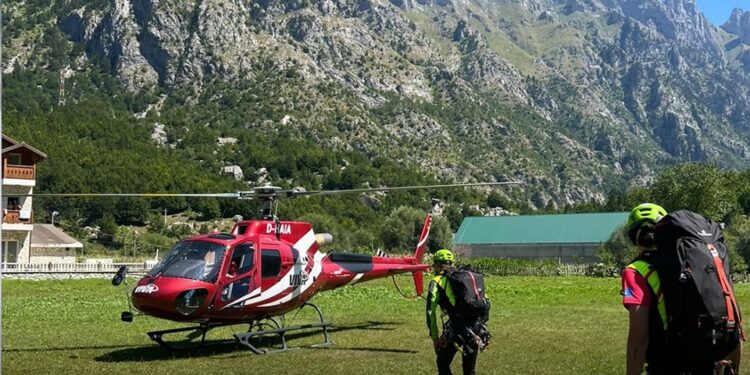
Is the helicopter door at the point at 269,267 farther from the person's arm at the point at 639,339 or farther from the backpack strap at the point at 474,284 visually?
the person's arm at the point at 639,339

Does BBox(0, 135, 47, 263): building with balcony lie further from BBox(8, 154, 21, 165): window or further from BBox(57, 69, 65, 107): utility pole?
BBox(57, 69, 65, 107): utility pole

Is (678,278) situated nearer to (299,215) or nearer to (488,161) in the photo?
(299,215)

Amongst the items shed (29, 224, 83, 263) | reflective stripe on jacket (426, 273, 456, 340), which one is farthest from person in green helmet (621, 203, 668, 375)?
shed (29, 224, 83, 263)

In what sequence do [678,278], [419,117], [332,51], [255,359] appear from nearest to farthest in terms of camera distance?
[678,278] < [255,359] < [419,117] < [332,51]

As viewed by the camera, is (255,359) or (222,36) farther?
(222,36)

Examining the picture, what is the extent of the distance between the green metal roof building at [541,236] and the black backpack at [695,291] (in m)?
71.6

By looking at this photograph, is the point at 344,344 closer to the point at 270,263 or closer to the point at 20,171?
the point at 270,263

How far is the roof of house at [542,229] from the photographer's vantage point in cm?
7500

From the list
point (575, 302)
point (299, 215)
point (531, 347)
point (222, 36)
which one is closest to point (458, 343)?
point (531, 347)

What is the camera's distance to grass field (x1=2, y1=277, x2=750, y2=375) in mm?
11188

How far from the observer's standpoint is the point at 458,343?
7.86 meters

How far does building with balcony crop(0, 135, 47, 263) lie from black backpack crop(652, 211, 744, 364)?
4695cm

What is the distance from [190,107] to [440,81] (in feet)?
247

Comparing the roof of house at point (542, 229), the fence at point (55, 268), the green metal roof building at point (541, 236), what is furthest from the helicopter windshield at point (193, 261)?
the roof of house at point (542, 229)
